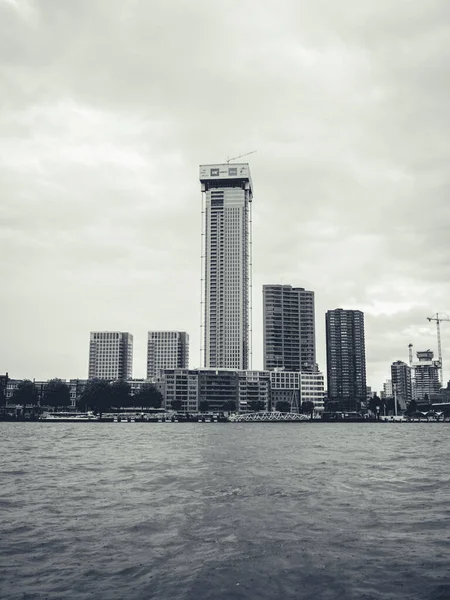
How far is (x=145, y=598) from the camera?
68.9ft

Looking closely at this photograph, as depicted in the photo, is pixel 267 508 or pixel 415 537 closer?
pixel 415 537

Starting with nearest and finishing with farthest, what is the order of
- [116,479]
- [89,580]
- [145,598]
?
[145,598] < [89,580] < [116,479]

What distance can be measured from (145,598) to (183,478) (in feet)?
113

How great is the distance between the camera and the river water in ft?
73.9

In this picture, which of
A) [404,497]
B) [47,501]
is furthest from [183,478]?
[404,497]

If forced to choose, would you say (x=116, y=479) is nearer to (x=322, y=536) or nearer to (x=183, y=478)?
(x=183, y=478)

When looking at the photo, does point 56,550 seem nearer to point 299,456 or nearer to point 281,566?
point 281,566

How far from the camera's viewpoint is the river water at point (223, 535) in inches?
886

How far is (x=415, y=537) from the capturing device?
30828 mm

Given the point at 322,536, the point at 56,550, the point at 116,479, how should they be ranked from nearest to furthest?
the point at 56,550, the point at 322,536, the point at 116,479

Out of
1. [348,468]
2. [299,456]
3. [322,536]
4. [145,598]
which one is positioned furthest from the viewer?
[299,456]

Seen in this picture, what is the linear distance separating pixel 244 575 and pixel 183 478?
32.0m

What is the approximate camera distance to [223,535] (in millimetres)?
30828

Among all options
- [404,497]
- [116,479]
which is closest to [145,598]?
[404,497]
